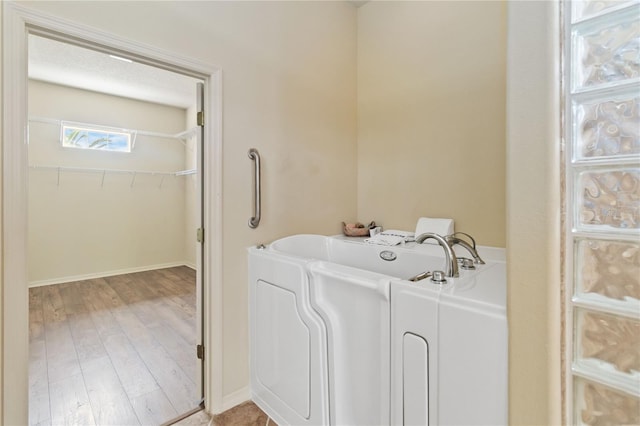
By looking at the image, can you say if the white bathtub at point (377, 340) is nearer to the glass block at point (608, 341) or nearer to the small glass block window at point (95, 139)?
the glass block at point (608, 341)

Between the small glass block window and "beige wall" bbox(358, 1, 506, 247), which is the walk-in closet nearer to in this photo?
the small glass block window

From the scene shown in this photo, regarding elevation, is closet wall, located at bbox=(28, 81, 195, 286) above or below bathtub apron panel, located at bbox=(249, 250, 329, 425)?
above

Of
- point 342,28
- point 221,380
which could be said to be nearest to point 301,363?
point 221,380

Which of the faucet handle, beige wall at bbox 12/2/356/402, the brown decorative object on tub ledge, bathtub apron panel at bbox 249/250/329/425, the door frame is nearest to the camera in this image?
the faucet handle

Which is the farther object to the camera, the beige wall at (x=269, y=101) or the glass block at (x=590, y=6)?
the beige wall at (x=269, y=101)

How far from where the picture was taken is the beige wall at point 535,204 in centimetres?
66

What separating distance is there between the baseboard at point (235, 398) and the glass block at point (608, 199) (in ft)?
6.31

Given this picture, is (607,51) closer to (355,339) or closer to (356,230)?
(355,339)

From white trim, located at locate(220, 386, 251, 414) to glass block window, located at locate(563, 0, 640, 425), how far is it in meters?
1.69

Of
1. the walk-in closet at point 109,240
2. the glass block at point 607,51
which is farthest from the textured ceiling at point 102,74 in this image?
the glass block at point 607,51

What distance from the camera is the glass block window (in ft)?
1.98

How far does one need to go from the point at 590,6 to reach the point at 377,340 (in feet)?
3.81

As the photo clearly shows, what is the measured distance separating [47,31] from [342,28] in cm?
207

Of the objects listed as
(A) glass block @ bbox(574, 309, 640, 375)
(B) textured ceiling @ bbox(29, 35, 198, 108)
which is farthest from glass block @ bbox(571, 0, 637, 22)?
(B) textured ceiling @ bbox(29, 35, 198, 108)
